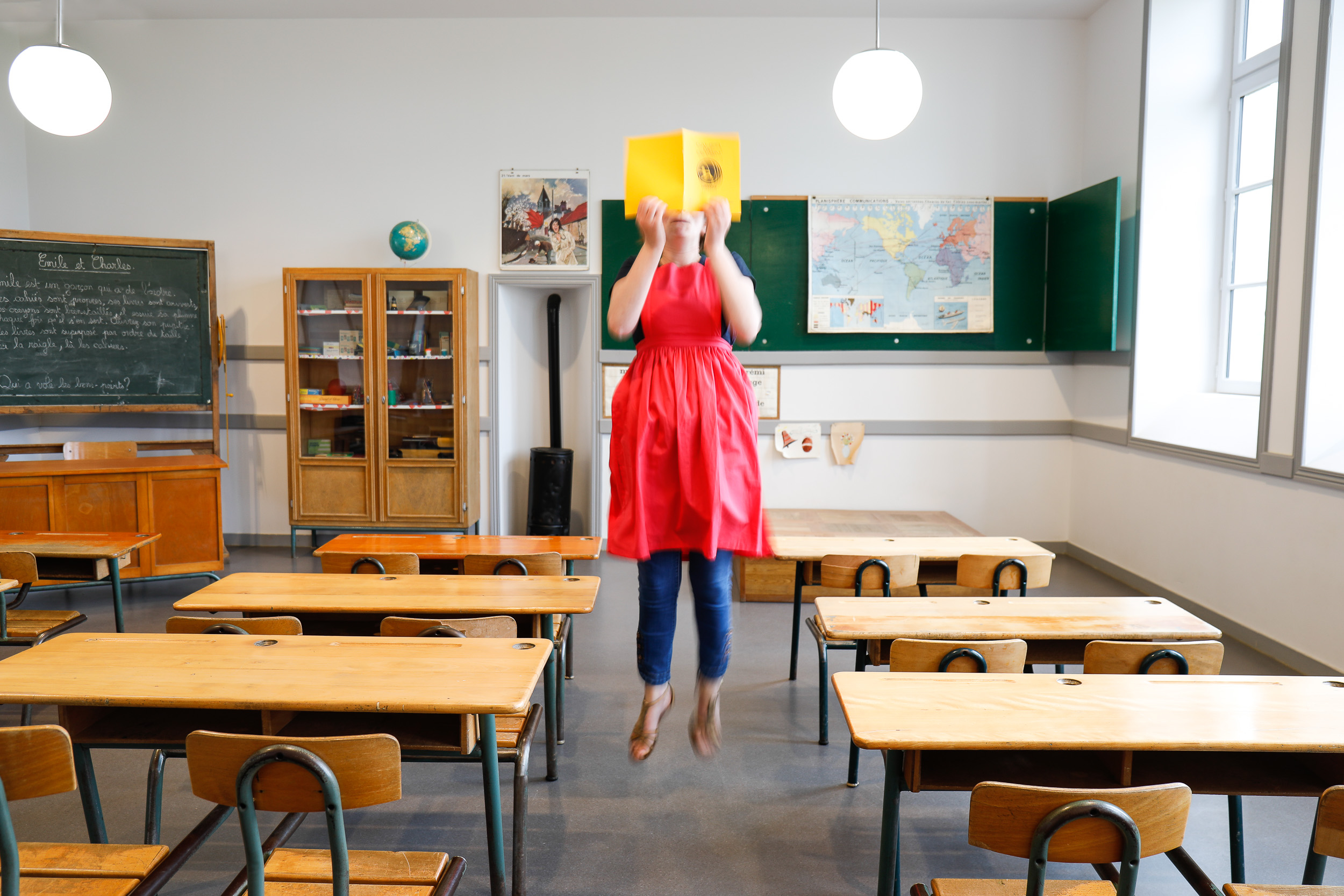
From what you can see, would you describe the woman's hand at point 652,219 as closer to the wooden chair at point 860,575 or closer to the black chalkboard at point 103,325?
the wooden chair at point 860,575

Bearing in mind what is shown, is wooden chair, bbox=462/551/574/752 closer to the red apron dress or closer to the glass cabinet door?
the red apron dress

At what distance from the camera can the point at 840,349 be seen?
6043 millimetres

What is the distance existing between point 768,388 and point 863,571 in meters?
3.18

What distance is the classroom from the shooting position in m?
1.70

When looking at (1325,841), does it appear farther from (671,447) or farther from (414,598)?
(414,598)

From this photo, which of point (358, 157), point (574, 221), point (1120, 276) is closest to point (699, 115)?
point (574, 221)

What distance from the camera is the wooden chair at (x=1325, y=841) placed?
1.34 m

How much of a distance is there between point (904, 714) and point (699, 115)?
5.16 m

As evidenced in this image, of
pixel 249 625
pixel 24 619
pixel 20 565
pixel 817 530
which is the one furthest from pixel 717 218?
pixel 817 530

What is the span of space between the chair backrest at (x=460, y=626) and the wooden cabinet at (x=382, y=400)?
3.56 metres

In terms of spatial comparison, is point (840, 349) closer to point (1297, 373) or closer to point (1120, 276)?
point (1120, 276)

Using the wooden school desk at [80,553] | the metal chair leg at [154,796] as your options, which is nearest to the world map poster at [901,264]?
the wooden school desk at [80,553]

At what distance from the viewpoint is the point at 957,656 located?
2.12m

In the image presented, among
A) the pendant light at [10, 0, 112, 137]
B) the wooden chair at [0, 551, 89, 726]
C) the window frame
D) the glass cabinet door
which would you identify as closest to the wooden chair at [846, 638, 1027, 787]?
the wooden chair at [0, 551, 89, 726]
